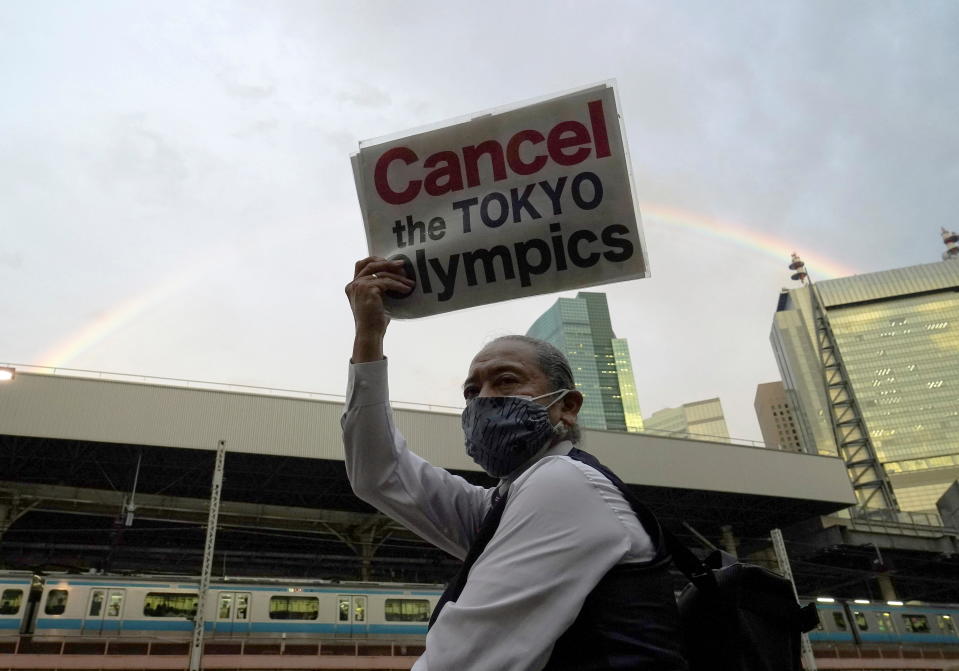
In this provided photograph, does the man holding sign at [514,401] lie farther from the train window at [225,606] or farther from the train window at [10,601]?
the train window at [10,601]

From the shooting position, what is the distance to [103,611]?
1608 cm

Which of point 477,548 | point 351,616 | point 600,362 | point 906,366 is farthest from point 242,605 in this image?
point 600,362

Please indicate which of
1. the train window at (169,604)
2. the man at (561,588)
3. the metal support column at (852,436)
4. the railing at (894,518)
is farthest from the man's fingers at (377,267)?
the metal support column at (852,436)

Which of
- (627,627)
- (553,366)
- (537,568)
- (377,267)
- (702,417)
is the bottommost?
(627,627)

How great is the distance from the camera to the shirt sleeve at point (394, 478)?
172 cm

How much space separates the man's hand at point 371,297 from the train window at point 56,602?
18.1m

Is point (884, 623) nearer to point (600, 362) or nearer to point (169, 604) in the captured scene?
point (169, 604)

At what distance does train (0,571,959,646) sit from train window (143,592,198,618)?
25 millimetres

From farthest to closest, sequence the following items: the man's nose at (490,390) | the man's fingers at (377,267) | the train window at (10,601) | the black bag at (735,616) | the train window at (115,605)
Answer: the train window at (115,605) → the train window at (10,601) → the man's fingers at (377,267) → the man's nose at (490,390) → the black bag at (735,616)

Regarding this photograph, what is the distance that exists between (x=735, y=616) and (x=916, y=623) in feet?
91.7

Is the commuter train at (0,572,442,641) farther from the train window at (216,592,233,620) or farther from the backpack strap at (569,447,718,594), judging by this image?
the backpack strap at (569,447,718,594)

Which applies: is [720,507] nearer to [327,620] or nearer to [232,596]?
[327,620]

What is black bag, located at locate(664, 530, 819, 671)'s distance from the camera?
129 cm

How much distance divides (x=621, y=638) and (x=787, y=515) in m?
30.5
